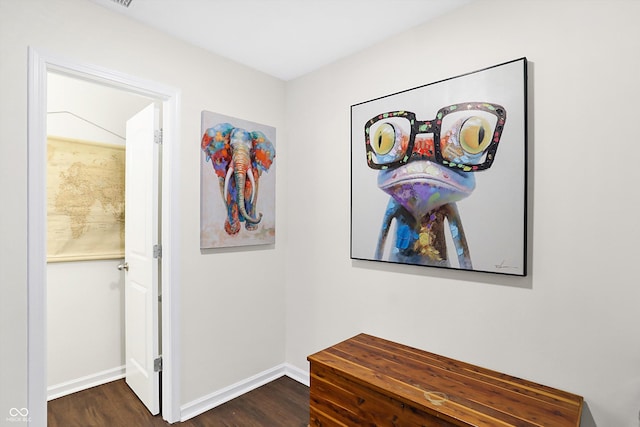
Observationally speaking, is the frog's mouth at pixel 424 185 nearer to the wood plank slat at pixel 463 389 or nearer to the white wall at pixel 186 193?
the wood plank slat at pixel 463 389

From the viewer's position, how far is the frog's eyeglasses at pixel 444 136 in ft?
5.78

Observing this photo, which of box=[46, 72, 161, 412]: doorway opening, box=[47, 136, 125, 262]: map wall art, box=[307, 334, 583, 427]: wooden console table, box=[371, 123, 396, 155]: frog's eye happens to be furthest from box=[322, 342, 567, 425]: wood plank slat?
box=[47, 136, 125, 262]: map wall art

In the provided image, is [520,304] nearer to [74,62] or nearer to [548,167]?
[548,167]

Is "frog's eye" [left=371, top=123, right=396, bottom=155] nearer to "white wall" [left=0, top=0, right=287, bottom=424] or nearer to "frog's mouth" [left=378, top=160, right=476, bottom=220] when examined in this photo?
"frog's mouth" [left=378, top=160, right=476, bottom=220]

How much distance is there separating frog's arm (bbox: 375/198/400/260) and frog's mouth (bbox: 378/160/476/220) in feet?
0.15

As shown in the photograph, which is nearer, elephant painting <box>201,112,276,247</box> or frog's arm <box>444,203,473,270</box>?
frog's arm <box>444,203,473,270</box>

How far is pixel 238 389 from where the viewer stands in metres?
2.56

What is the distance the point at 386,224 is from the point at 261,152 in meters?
1.16

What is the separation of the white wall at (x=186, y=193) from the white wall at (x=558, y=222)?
3.28 feet

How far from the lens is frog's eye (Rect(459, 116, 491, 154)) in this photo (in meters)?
1.77

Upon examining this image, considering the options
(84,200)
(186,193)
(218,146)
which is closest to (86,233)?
(84,200)

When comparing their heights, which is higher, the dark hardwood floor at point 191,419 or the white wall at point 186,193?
the white wall at point 186,193

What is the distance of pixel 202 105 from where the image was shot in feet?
7.76

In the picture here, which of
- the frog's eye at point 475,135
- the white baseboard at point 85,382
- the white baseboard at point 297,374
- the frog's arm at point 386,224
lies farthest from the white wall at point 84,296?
the frog's eye at point 475,135
